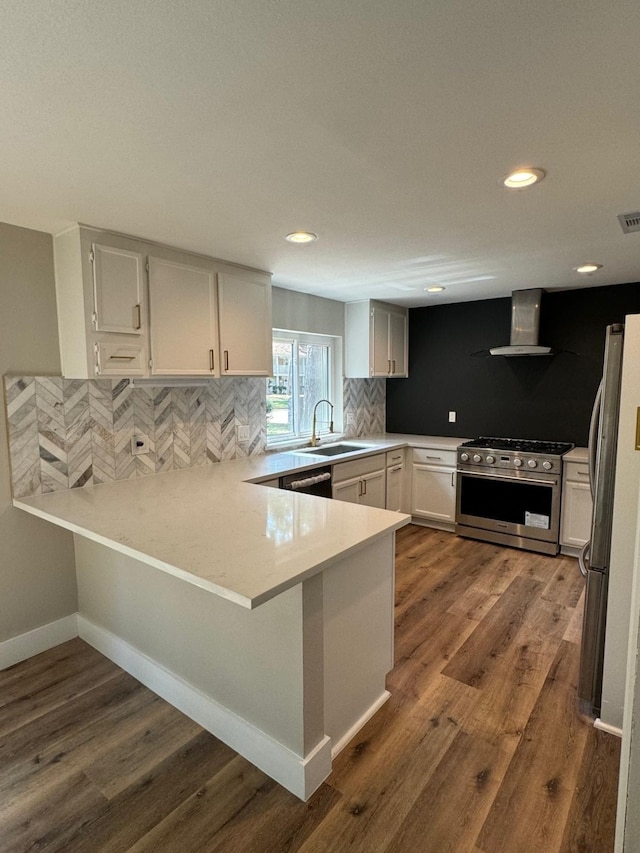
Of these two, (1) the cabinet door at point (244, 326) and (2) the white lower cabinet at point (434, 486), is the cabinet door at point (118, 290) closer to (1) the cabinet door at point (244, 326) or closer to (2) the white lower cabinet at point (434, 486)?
(1) the cabinet door at point (244, 326)

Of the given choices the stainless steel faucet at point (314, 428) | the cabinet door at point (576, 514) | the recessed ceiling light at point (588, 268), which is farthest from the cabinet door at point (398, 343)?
the cabinet door at point (576, 514)

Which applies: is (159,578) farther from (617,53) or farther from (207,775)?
(617,53)

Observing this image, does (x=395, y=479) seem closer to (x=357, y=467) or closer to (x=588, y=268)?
(x=357, y=467)

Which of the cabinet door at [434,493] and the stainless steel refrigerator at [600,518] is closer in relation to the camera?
the stainless steel refrigerator at [600,518]

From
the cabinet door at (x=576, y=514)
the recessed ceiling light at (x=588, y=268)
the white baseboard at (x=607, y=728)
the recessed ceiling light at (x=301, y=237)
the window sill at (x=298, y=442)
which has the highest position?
the recessed ceiling light at (x=588, y=268)

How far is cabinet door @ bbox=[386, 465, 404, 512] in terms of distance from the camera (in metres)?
4.16

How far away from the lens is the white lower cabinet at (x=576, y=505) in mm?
3514

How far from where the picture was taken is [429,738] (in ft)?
6.07

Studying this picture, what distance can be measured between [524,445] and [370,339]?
5.66 ft

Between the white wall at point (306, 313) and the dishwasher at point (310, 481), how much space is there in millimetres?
1305

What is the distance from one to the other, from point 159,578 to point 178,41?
195 cm

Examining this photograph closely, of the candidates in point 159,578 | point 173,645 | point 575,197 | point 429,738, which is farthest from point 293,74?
point 429,738

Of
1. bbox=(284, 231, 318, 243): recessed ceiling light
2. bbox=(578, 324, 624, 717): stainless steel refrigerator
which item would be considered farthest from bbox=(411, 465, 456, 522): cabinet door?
bbox=(284, 231, 318, 243): recessed ceiling light

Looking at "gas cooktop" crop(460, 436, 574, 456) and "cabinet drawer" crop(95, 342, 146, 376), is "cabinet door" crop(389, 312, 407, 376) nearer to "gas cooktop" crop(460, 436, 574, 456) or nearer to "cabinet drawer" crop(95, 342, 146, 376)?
"gas cooktop" crop(460, 436, 574, 456)
